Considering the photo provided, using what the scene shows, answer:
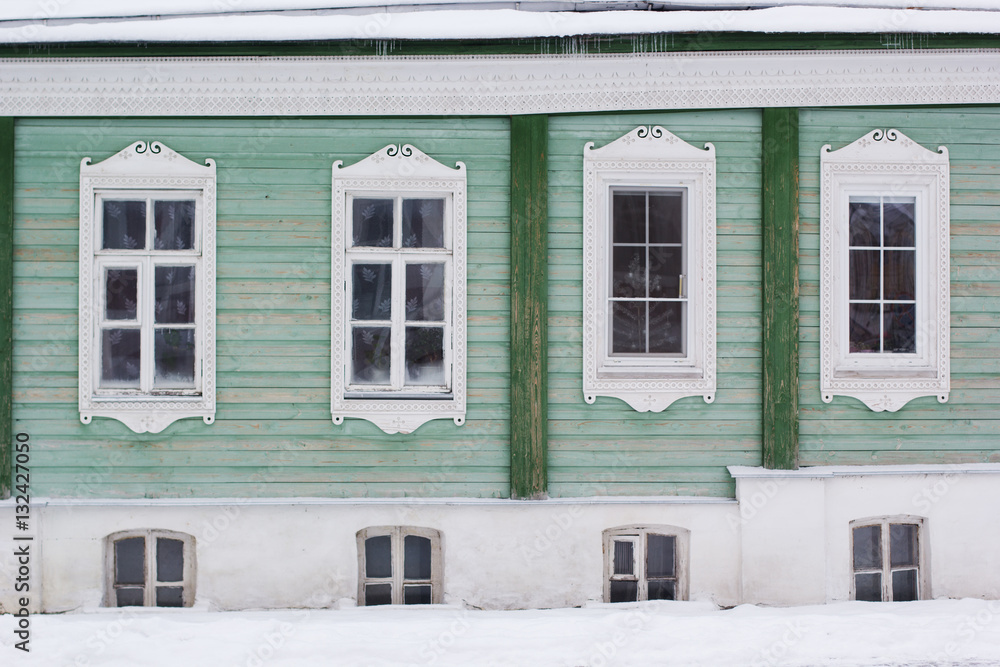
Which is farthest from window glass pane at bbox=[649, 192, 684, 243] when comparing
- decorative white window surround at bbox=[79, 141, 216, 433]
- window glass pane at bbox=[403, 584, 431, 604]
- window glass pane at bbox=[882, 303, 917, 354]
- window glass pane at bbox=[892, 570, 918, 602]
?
decorative white window surround at bbox=[79, 141, 216, 433]

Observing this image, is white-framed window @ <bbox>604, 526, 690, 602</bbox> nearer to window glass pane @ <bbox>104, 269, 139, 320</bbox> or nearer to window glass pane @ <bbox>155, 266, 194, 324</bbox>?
window glass pane @ <bbox>155, 266, 194, 324</bbox>

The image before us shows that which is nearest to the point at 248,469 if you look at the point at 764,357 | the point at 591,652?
the point at 591,652

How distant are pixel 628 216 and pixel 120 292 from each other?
3.57m

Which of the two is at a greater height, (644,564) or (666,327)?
(666,327)

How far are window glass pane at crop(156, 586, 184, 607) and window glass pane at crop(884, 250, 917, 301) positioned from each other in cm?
535

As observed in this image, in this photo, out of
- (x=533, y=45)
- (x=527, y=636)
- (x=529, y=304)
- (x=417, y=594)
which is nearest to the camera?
(x=527, y=636)

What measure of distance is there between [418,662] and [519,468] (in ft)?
4.51

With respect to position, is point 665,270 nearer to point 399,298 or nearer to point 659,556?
point 399,298

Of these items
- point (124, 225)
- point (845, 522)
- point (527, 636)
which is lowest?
point (527, 636)

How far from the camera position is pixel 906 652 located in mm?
4188

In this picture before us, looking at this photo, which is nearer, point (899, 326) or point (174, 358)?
point (174, 358)

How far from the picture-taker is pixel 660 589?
500cm

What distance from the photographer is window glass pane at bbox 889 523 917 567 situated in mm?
5012

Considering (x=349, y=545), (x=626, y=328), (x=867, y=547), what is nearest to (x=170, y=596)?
(x=349, y=545)
